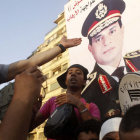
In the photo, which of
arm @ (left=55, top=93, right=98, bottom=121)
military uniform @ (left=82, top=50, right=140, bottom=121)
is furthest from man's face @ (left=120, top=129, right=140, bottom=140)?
military uniform @ (left=82, top=50, right=140, bottom=121)

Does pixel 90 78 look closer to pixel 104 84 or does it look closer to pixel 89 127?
pixel 104 84

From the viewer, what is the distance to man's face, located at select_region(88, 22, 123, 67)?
9.59 ft

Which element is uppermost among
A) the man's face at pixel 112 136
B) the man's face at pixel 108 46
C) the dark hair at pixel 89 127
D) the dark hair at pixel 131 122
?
the man's face at pixel 108 46

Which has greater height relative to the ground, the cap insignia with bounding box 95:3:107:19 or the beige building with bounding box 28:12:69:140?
the beige building with bounding box 28:12:69:140

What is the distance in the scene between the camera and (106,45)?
3.13 meters

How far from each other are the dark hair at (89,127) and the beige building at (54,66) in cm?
1613

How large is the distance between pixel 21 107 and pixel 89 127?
1331 mm

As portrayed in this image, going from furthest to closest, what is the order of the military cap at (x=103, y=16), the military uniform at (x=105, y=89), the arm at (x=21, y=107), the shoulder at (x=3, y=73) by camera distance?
the military cap at (x=103, y=16)
the military uniform at (x=105, y=89)
the shoulder at (x=3, y=73)
the arm at (x=21, y=107)

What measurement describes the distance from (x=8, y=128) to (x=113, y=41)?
2722 millimetres

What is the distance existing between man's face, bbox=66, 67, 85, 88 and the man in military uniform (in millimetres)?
377

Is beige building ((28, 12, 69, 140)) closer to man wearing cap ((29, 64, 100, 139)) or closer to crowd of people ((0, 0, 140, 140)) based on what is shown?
crowd of people ((0, 0, 140, 140))

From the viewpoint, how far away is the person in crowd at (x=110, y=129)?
1.86m

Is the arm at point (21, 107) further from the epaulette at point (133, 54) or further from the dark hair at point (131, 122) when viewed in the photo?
the epaulette at point (133, 54)

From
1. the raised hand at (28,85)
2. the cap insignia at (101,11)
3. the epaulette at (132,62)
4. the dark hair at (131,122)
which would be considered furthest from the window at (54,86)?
the raised hand at (28,85)
